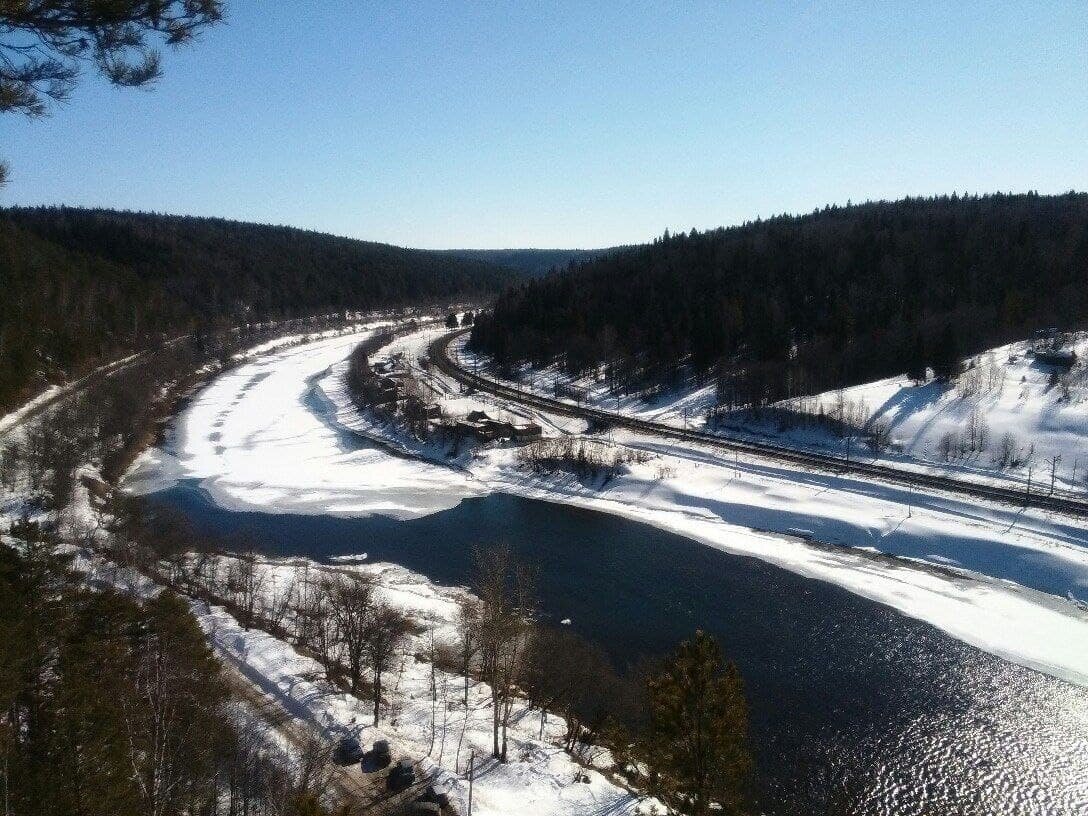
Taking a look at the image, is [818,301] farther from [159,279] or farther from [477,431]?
[159,279]

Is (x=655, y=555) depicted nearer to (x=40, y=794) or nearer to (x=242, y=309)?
(x=40, y=794)

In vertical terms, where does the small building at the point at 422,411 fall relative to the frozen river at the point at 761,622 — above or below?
above

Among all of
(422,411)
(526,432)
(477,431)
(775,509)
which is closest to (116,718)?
(775,509)

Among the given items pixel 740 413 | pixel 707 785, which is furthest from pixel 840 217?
pixel 707 785

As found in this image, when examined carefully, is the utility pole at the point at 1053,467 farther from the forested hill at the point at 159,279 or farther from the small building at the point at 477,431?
the forested hill at the point at 159,279

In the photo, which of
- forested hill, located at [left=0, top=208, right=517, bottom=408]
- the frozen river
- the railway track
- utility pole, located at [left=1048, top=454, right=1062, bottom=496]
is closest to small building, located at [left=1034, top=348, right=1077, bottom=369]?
utility pole, located at [left=1048, top=454, right=1062, bottom=496]

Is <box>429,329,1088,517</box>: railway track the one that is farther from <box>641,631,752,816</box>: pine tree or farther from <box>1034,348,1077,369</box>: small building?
<box>641,631,752,816</box>: pine tree

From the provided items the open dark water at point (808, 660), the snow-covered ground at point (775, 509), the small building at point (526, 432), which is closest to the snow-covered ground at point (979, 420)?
the snow-covered ground at point (775, 509)
